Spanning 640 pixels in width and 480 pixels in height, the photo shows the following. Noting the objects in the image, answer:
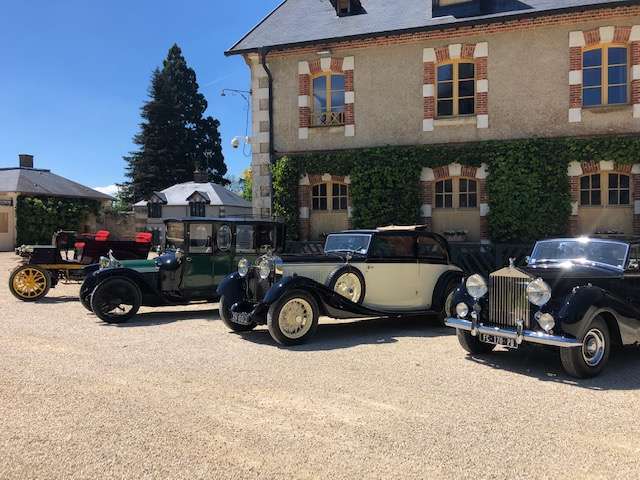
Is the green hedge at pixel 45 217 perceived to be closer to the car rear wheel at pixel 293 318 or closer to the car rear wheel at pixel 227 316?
the car rear wheel at pixel 227 316

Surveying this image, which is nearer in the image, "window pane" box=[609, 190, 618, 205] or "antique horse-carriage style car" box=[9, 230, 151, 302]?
"antique horse-carriage style car" box=[9, 230, 151, 302]

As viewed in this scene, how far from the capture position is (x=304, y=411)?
14.3ft

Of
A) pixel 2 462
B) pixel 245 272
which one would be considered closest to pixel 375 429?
pixel 2 462

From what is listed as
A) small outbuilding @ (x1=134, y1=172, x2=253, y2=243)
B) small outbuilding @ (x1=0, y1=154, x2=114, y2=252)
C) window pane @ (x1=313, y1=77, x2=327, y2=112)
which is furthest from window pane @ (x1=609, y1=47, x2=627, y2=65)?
small outbuilding @ (x1=0, y1=154, x2=114, y2=252)

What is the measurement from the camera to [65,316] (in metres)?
9.20

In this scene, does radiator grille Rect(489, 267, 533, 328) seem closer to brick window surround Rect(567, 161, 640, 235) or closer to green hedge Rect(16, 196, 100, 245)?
brick window surround Rect(567, 161, 640, 235)

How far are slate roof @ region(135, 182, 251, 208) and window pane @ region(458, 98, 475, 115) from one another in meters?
19.0

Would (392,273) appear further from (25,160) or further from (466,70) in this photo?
(25,160)

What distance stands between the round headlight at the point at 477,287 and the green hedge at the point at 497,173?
7.68m

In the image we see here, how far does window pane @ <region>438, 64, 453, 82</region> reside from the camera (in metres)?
14.1

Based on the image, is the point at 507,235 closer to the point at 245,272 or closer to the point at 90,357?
the point at 245,272

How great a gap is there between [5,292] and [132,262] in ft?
17.5

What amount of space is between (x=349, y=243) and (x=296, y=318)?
1.86 m

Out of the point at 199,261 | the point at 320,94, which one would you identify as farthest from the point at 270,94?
the point at 199,261
